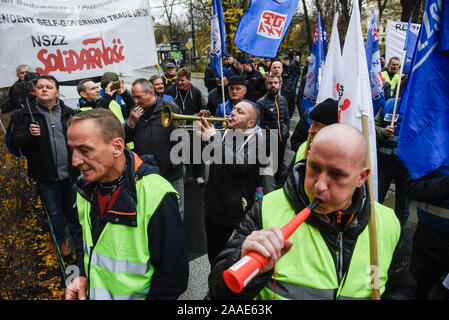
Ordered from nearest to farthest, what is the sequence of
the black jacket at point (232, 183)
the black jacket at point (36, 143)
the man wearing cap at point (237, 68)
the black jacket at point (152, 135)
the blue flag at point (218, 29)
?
1. the black jacket at point (232, 183)
2. the black jacket at point (36, 143)
3. the black jacket at point (152, 135)
4. the blue flag at point (218, 29)
5. the man wearing cap at point (237, 68)

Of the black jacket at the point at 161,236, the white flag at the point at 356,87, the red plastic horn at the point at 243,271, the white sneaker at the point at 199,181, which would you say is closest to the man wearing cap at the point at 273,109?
the white sneaker at the point at 199,181

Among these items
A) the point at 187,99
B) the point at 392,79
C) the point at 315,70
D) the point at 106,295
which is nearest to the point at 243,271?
the point at 106,295

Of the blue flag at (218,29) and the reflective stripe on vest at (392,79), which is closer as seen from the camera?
the blue flag at (218,29)

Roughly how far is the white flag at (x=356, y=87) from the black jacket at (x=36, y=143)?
3.08 meters

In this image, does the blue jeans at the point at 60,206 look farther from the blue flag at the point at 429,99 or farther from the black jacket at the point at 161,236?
the blue flag at the point at 429,99

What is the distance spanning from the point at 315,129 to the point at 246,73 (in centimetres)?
792

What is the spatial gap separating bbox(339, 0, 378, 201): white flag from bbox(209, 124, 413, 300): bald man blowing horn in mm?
637

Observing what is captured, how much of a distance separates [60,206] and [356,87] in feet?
11.6

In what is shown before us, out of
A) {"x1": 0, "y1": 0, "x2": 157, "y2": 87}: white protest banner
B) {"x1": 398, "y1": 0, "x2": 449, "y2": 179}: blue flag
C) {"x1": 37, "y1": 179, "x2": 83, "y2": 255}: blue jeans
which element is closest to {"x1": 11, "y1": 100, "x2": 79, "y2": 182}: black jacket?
{"x1": 37, "y1": 179, "x2": 83, "y2": 255}: blue jeans

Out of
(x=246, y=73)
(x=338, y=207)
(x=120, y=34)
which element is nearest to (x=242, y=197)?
(x=338, y=207)

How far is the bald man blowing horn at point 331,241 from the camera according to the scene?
1.30 meters

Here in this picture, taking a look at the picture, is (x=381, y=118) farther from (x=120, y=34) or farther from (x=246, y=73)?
(x=246, y=73)

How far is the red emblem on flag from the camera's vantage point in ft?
11.4

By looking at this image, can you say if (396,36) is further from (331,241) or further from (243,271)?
(243,271)
